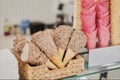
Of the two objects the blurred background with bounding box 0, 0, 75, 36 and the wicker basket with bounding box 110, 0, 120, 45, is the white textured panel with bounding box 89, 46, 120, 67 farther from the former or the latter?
the blurred background with bounding box 0, 0, 75, 36

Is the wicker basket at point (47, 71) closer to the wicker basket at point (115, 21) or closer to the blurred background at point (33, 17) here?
the wicker basket at point (115, 21)

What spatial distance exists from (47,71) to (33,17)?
200 cm

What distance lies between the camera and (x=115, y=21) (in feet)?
1.53

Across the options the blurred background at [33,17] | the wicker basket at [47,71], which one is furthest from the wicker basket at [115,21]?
the blurred background at [33,17]

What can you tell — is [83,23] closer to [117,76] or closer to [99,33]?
[99,33]

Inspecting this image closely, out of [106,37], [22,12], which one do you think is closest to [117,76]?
[106,37]

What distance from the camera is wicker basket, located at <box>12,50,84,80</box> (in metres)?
0.34

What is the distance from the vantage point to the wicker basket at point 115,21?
457 millimetres

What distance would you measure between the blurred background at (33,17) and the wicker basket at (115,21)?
65.4 inches

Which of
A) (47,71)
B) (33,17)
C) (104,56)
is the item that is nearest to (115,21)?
(104,56)

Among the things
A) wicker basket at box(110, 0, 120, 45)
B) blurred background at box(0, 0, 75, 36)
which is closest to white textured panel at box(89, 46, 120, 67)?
wicker basket at box(110, 0, 120, 45)

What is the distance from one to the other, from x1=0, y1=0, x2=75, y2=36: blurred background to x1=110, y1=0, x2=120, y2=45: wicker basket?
1.66 m

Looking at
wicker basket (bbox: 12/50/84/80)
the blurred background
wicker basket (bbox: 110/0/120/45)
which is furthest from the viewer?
the blurred background

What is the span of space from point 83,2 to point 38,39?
6.1 inches
